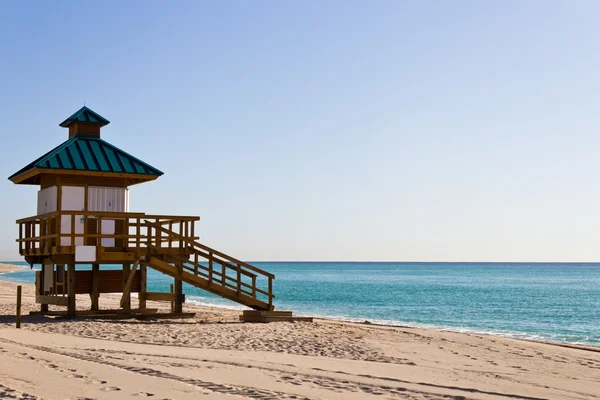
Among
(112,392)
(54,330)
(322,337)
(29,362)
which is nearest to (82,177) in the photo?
(54,330)

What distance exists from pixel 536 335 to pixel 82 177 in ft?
62.8

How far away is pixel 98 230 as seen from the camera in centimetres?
2038

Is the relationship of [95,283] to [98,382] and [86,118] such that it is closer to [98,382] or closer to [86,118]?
[86,118]

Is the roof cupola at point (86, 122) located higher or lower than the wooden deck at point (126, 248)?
higher

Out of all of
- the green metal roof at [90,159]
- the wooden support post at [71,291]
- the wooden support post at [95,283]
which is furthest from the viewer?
the wooden support post at [95,283]

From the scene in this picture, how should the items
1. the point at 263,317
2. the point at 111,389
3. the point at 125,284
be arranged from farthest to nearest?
the point at 125,284 → the point at 263,317 → the point at 111,389

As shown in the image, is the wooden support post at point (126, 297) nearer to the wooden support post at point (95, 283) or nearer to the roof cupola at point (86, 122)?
the wooden support post at point (95, 283)

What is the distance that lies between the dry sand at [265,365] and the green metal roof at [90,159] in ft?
14.9

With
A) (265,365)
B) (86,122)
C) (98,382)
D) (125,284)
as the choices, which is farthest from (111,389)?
(86,122)

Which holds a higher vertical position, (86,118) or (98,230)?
(86,118)

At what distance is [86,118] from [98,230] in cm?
416

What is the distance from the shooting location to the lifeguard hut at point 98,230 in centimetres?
2034

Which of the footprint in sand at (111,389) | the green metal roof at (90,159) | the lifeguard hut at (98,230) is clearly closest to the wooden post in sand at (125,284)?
the lifeguard hut at (98,230)

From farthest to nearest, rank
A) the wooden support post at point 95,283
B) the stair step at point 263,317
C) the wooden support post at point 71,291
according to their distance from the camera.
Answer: the wooden support post at point 95,283 → the stair step at point 263,317 → the wooden support post at point 71,291
